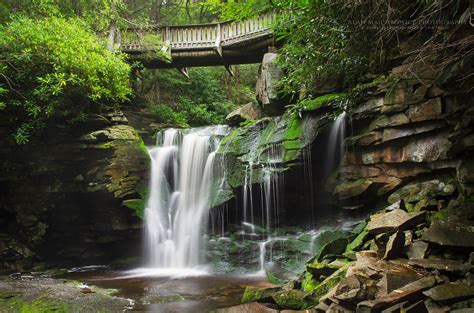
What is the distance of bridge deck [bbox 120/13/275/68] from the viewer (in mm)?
16375

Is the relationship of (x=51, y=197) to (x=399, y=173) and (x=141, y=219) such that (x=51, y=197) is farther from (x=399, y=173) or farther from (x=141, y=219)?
(x=399, y=173)

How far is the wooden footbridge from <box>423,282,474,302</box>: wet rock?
43.2ft

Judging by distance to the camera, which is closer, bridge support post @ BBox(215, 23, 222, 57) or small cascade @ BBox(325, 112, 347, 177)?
small cascade @ BBox(325, 112, 347, 177)

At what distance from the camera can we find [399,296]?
460cm

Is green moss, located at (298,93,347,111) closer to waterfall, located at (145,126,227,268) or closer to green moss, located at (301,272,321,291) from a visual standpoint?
waterfall, located at (145,126,227,268)

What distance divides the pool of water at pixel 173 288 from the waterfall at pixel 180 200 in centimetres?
93

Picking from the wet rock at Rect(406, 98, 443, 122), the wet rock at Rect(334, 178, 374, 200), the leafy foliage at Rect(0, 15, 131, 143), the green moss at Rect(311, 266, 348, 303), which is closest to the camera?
the green moss at Rect(311, 266, 348, 303)

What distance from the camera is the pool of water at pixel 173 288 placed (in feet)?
23.3

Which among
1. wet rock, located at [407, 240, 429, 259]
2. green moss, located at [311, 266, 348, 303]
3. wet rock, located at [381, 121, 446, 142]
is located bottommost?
green moss, located at [311, 266, 348, 303]

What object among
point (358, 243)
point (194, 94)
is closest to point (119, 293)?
point (358, 243)

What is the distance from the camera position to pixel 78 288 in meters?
8.37

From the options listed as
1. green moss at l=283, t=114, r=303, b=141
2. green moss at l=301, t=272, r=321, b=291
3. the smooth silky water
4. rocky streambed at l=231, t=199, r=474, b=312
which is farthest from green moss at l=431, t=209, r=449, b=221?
green moss at l=283, t=114, r=303, b=141

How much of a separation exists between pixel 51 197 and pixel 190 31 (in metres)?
9.83

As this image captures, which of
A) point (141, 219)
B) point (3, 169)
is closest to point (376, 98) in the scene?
point (141, 219)
